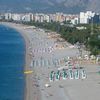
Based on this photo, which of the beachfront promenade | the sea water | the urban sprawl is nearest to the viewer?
the beachfront promenade

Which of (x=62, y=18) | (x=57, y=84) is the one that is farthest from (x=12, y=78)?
(x=62, y=18)

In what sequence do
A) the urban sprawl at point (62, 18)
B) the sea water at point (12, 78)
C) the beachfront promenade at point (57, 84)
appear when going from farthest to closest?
1. the urban sprawl at point (62, 18)
2. the sea water at point (12, 78)
3. the beachfront promenade at point (57, 84)

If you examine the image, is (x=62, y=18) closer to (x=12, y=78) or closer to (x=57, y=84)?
(x=12, y=78)

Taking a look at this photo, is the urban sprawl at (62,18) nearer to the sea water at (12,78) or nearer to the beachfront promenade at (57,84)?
the sea water at (12,78)

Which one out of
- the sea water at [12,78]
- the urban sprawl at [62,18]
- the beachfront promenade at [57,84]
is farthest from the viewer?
the urban sprawl at [62,18]

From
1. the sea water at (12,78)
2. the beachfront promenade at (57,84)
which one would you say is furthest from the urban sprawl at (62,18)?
the beachfront promenade at (57,84)

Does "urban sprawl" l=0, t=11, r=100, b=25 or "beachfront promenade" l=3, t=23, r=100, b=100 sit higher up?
"urban sprawl" l=0, t=11, r=100, b=25

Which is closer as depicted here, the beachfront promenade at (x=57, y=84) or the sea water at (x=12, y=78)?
the beachfront promenade at (x=57, y=84)

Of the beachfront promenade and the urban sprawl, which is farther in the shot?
the urban sprawl

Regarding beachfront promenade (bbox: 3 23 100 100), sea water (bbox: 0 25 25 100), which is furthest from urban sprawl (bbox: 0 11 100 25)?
beachfront promenade (bbox: 3 23 100 100)

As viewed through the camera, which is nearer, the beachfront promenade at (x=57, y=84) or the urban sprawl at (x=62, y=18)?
the beachfront promenade at (x=57, y=84)

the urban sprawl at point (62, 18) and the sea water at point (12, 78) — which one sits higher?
the urban sprawl at point (62, 18)

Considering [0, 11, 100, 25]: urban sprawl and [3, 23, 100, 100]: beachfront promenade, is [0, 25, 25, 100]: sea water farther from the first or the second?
[0, 11, 100, 25]: urban sprawl
